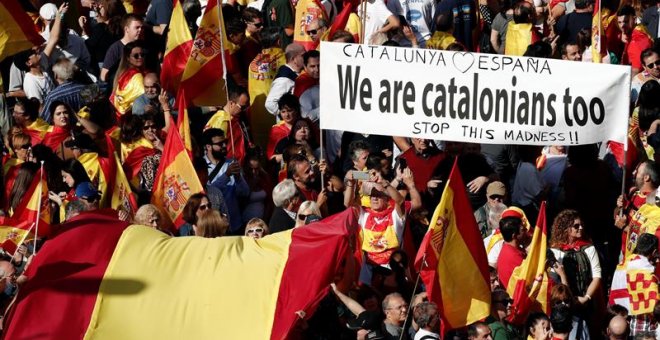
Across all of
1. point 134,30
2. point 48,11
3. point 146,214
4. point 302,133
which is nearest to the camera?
point 146,214

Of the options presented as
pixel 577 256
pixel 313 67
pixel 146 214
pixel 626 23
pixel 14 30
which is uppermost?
pixel 626 23

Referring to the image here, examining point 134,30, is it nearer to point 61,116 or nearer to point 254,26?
point 254,26

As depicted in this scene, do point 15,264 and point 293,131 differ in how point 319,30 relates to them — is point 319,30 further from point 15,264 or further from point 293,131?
point 15,264

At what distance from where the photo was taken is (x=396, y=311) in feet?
51.2

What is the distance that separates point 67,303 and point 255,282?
4.13ft

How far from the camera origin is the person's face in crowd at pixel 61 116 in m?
19.3

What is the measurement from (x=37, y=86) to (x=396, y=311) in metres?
6.48

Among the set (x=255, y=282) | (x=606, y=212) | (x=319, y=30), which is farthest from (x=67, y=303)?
(x=319, y=30)

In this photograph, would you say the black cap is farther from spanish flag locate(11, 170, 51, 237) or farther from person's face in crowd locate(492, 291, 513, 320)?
spanish flag locate(11, 170, 51, 237)

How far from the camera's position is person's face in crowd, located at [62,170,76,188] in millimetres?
18031

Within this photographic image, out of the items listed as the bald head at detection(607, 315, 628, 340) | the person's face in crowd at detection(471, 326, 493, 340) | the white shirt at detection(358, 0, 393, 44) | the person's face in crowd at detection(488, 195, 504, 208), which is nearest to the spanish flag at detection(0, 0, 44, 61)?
the person's face in crowd at detection(488, 195, 504, 208)

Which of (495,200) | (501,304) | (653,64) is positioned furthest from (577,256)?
(653,64)

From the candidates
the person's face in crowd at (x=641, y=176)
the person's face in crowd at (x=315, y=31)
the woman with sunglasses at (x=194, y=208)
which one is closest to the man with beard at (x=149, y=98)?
the person's face in crowd at (x=315, y=31)

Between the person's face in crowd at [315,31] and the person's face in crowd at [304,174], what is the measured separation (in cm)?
381
